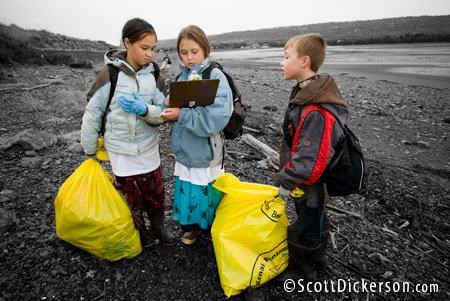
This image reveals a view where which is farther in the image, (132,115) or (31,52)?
(31,52)

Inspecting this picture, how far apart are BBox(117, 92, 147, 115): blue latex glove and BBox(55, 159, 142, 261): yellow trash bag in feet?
1.97

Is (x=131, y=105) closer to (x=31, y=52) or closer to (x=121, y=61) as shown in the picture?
(x=121, y=61)

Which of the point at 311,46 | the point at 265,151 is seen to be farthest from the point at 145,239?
the point at 265,151

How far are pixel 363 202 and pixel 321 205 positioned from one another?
1794 millimetres

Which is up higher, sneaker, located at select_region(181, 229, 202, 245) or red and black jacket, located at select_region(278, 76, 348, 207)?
red and black jacket, located at select_region(278, 76, 348, 207)

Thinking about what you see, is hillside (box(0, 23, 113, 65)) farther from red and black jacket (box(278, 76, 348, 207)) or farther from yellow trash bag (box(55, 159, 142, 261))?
red and black jacket (box(278, 76, 348, 207))

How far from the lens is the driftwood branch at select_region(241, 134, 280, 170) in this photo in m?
3.97

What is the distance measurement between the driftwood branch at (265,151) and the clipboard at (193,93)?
87.1 inches

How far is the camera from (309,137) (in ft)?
5.31

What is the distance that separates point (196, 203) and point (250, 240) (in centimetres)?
58

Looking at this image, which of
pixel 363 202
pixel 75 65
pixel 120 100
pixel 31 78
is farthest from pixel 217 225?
pixel 75 65

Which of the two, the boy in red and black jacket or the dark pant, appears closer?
the boy in red and black jacket

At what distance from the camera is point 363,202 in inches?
127

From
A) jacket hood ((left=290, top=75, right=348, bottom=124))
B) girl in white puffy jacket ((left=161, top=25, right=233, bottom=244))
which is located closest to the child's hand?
girl in white puffy jacket ((left=161, top=25, right=233, bottom=244))
